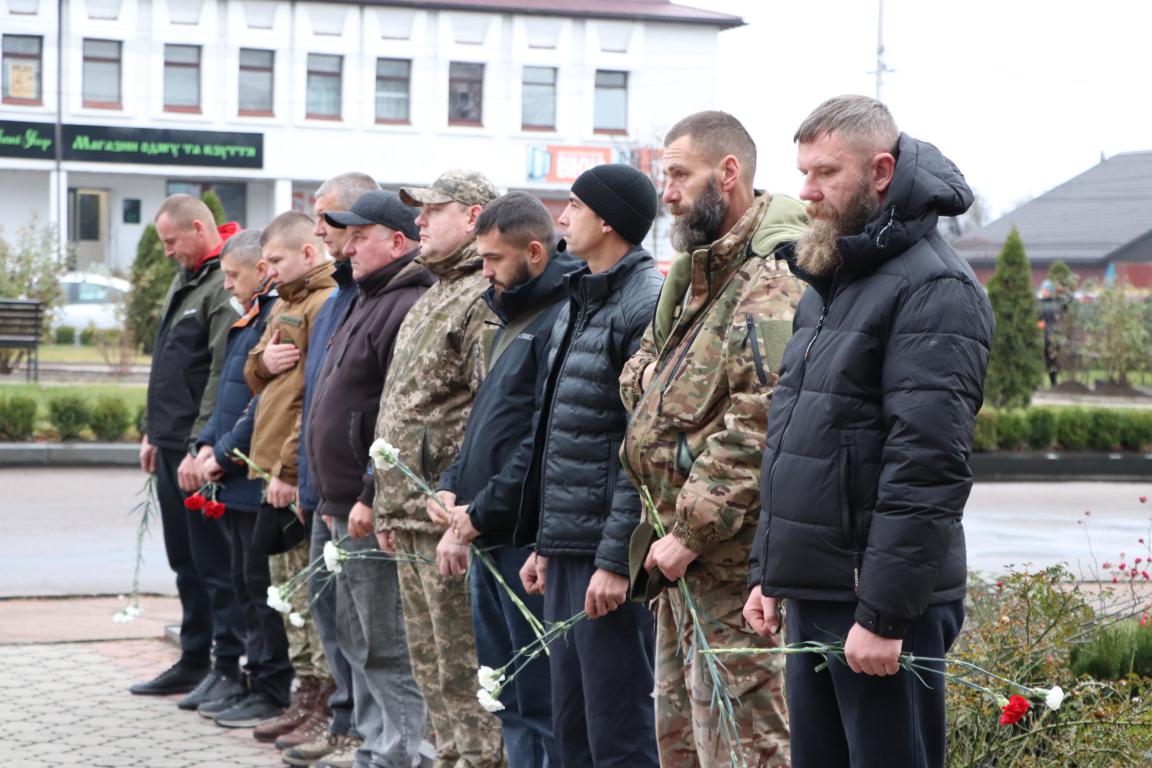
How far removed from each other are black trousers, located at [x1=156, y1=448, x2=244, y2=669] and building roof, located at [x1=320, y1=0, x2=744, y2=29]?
4545cm

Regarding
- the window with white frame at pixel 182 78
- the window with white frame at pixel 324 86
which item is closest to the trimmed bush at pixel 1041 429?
the window with white frame at pixel 324 86

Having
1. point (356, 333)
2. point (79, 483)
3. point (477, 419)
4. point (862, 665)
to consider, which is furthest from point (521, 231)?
point (79, 483)

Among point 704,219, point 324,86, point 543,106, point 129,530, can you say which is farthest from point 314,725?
point 543,106

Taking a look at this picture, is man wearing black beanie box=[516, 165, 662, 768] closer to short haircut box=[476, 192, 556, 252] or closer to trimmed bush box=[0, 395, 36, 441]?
short haircut box=[476, 192, 556, 252]

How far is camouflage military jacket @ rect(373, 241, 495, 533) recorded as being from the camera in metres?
5.70

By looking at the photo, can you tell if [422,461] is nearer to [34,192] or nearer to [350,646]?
[350,646]

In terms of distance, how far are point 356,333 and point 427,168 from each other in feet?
158

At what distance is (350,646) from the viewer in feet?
20.8

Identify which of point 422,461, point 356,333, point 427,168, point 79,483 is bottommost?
point 79,483

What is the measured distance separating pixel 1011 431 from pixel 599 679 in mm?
16919

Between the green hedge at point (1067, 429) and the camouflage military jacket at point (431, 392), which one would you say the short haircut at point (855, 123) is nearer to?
the camouflage military jacket at point (431, 392)

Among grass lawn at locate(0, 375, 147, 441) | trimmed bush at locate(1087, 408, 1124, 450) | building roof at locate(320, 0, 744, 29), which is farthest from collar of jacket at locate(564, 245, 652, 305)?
building roof at locate(320, 0, 744, 29)

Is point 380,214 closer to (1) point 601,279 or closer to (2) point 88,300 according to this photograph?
(1) point 601,279

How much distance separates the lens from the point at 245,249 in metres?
7.72
